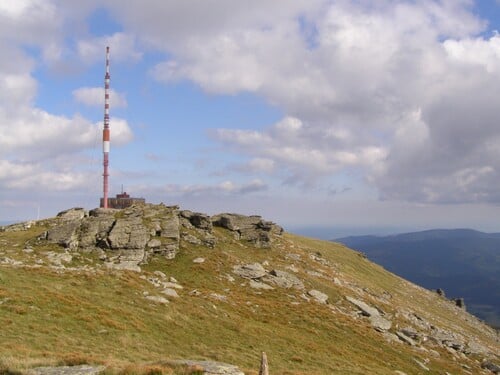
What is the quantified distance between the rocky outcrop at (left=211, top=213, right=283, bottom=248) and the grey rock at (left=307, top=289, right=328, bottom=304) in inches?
731

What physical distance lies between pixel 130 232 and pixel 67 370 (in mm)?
41296

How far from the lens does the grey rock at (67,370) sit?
17.4m

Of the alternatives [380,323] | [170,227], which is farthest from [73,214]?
[380,323]

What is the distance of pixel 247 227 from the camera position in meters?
80.2

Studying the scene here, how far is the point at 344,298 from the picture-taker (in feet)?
203

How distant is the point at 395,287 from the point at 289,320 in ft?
233

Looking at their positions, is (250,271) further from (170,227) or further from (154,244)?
(154,244)

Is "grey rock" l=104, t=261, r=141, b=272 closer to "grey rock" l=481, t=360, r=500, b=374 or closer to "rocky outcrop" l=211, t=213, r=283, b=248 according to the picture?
"rocky outcrop" l=211, t=213, r=283, b=248

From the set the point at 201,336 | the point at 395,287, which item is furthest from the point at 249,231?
the point at 395,287

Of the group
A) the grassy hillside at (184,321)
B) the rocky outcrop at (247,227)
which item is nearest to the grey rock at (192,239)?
the grassy hillside at (184,321)

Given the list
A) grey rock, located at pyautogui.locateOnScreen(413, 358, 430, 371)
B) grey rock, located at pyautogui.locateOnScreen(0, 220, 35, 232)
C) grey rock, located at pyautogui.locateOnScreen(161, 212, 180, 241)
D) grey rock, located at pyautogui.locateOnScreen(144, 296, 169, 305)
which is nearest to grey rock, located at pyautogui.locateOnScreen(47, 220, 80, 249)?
grey rock, located at pyautogui.locateOnScreen(0, 220, 35, 232)

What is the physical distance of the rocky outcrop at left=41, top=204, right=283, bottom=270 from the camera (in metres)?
54.5

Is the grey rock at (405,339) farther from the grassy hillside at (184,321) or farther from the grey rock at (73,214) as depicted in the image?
the grey rock at (73,214)

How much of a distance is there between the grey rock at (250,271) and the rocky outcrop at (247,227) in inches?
585
